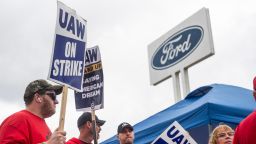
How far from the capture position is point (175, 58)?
11.3 metres

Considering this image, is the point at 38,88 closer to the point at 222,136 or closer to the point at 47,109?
the point at 47,109

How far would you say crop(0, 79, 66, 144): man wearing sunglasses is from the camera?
119 inches

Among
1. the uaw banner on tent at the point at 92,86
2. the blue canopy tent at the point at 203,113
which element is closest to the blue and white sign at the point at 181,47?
the blue canopy tent at the point at 203,113

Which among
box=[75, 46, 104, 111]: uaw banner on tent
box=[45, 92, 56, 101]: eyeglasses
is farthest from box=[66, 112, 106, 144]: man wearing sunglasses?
box=[45, 92, 56, 101]: eyeglasses

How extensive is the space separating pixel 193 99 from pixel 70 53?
384cm

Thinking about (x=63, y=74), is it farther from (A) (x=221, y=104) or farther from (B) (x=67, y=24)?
(A) (x=221, y=104)

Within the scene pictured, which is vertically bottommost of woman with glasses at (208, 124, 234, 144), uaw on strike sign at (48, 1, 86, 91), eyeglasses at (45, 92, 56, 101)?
woman with glasses at (208, 124, 234, 144)

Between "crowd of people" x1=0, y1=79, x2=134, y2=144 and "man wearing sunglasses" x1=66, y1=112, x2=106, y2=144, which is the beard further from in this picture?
"man wearing sunglasses" x1=66, y1=112, x2=106, y2=144

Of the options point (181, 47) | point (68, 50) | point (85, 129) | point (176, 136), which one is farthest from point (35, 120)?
point (181, 47)

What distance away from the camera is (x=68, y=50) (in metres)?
3.55

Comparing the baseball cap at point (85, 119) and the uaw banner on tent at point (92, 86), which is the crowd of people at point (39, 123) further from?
the baseball cap at point (85, 119)

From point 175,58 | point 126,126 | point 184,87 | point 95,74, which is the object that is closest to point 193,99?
point 126,126

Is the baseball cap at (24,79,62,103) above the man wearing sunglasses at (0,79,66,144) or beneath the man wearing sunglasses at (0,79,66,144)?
above

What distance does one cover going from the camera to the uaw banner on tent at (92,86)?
16.3 feet
